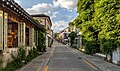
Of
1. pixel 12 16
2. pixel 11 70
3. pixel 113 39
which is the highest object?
pixel 12 16

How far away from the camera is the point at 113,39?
70.0ft

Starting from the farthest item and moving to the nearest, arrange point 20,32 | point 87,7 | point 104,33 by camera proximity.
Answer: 1. point 87,7
2. point 104,33
3. point 20,32

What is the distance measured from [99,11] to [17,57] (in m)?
9.89

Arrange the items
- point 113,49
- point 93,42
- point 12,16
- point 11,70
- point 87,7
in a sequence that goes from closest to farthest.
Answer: point 11,70
point 12,16
point 113,49
point 93,42
point 87,7

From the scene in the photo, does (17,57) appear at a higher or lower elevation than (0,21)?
lower

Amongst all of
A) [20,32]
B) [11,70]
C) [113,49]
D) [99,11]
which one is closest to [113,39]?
[113,49]

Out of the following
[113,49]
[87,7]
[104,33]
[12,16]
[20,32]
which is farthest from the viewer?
[87,7]

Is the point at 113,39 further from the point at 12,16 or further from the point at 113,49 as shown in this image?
the point at 12,16

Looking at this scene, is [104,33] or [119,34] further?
[104,33]

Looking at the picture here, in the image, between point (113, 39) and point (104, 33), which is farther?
point (104, 33)

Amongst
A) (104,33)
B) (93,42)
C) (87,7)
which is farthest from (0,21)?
(87,7)

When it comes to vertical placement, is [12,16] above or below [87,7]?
below

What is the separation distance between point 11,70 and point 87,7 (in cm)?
2510

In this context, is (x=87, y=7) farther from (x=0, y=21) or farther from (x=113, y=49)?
(x=0, y=21)
